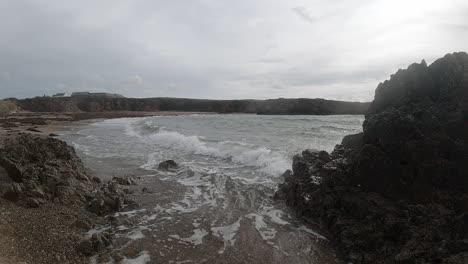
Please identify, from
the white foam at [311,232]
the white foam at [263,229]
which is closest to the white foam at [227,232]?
the white foam at [263,229]

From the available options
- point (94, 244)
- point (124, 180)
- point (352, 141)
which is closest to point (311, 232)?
point (352, 141)

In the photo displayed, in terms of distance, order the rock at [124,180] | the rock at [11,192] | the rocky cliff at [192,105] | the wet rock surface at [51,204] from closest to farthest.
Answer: the wet rock surface at [51,204] → the rock at [11,192] → the rock at [124,180] → the rocky cliff at [192,105]

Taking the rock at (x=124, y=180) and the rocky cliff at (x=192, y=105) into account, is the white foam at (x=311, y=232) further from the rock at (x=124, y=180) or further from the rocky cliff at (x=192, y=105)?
the rocky cliff at (x=192, y=105)

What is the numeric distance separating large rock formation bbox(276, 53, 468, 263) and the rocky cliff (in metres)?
77.8

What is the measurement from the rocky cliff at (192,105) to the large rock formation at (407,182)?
7783 cm

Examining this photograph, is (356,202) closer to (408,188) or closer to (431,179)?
(408,188)

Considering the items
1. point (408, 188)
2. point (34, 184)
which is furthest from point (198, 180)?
point (408, 188)

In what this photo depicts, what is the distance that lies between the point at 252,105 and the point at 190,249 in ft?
337

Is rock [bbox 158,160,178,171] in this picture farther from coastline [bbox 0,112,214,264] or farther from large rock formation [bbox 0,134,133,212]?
coastline [bbox 0,112,214,264]

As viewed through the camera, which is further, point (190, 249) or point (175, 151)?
point (175, 151)

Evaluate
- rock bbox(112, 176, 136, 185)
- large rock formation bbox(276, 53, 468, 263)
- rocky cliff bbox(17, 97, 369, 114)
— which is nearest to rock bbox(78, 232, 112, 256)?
rock bbox(112, 176, 136, 185)

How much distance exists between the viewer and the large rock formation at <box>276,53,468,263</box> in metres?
6.37

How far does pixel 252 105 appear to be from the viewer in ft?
357

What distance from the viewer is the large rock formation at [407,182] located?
251 inches
